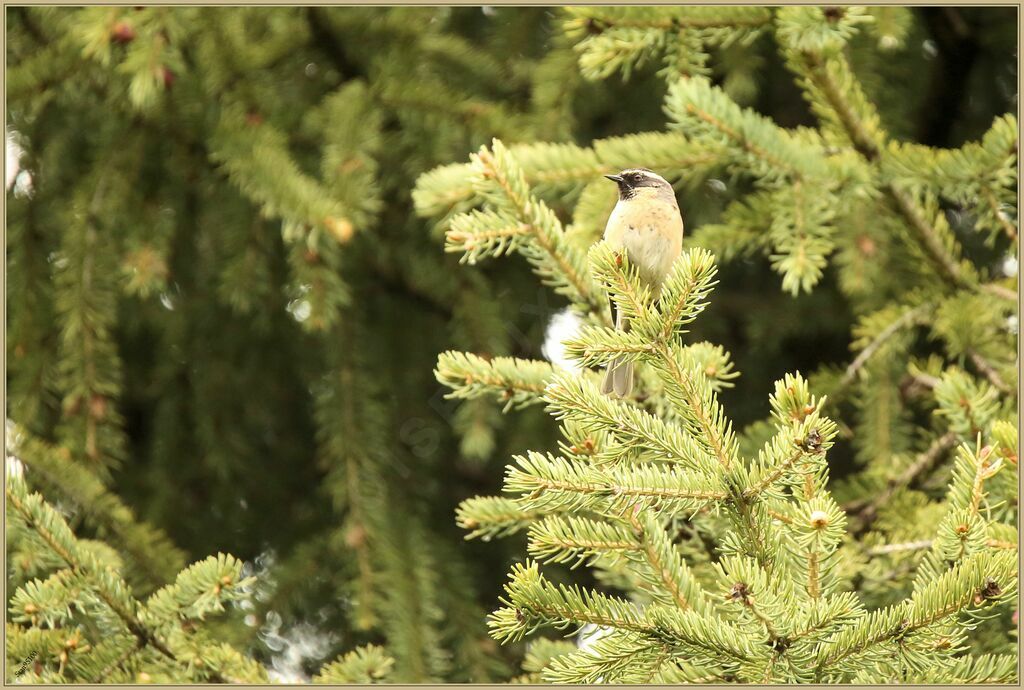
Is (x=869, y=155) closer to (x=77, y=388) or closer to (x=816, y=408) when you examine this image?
(x=816, y=408)

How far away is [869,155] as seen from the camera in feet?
10.5

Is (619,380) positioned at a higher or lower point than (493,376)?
lower

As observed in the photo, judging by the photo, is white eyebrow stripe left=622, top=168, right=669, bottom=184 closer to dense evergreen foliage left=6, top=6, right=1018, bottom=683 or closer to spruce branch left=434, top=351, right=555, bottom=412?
dense evergreen foliage left=6, top=6, right=1018, bottom=683

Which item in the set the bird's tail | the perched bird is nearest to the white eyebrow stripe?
the perched bird

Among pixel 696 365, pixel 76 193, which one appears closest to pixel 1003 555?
pixel 696 365

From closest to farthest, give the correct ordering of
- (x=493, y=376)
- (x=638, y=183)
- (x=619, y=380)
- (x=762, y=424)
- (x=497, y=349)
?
(x=493, y=376) < (x=619, y=380) < (x=762, y=424) < (x=638, y=183) < (x=497, y=349)

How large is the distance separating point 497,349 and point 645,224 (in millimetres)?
822

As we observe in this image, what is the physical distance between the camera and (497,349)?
13.0ft

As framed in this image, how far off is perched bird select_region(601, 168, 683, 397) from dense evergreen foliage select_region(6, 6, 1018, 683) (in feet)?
0.31

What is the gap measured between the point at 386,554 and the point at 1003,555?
225 cm

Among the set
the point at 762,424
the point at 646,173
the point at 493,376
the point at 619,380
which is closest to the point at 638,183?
the point at 646,173

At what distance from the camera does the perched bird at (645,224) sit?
345cm

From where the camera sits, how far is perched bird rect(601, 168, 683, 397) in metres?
3.45

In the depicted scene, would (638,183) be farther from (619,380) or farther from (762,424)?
(762,424)
